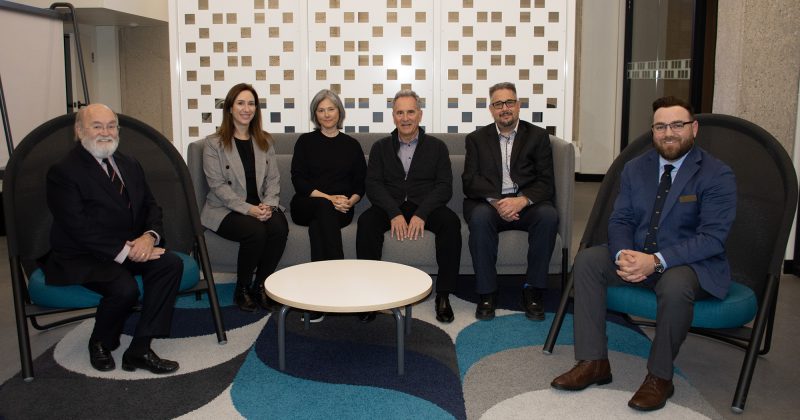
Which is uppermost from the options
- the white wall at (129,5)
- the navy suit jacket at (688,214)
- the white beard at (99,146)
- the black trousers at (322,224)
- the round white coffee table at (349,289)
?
the white wall at (129,5)

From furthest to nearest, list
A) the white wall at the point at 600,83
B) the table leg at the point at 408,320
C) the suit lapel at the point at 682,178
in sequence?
the white wall at the point at 600,83 < the table leg at the point at 408,320 < the suit lapel at the point at 682,178

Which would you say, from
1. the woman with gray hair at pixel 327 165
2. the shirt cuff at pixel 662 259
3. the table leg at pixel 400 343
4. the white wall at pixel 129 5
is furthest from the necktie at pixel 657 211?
the white wall at pixel 129 5

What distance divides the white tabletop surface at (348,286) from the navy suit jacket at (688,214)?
0.92m

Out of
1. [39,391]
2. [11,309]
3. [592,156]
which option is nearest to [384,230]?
[39,391]

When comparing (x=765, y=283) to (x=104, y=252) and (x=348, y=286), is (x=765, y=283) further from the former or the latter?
(x=104, y=252)

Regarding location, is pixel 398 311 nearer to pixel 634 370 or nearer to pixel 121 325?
pixel 634 370

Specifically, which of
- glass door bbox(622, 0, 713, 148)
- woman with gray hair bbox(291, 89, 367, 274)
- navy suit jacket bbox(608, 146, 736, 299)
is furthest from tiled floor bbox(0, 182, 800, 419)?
glass door bbox(622, 0, 713, 148)

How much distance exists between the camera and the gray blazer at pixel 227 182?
3.95 metres

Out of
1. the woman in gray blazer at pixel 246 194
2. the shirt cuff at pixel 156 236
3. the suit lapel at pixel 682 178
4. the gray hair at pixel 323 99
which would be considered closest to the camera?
the suit lapel at pixel 682 178

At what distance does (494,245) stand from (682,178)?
45.8 inches

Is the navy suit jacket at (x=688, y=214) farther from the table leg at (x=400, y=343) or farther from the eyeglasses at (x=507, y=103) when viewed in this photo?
the eyeglasses at (x=507, y=103)

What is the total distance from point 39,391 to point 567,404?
6.99ft

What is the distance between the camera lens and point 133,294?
2.95 meters

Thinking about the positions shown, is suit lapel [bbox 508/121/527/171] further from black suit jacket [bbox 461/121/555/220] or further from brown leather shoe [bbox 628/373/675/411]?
brown leather shoe [bbox 628/373/675/411]
